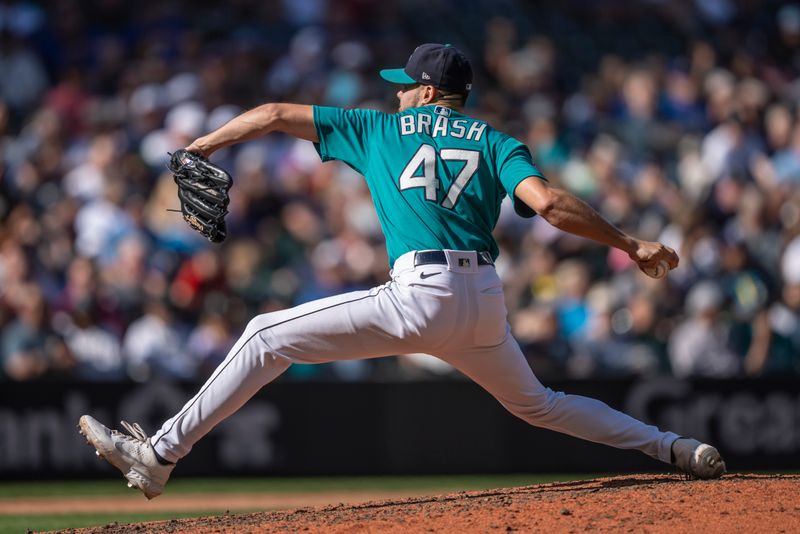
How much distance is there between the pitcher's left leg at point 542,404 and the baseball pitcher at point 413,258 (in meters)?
0.01

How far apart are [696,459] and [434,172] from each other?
1.85 meters

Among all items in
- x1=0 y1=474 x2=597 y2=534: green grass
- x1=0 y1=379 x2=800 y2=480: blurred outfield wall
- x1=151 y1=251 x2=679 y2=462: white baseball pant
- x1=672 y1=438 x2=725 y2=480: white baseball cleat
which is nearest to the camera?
x1=151 y1=251 x2=679 y2=462: white baseball pant

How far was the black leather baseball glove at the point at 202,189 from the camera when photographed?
5238 mm

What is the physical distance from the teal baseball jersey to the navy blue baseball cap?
0.43 ft

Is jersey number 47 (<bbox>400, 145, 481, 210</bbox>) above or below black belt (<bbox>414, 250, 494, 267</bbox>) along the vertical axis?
above

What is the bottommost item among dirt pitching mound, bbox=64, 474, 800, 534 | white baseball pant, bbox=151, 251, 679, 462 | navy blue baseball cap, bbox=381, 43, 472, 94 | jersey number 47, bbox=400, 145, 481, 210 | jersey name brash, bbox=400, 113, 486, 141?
dirt pitching mound, bbox=64, 474, 800, 534

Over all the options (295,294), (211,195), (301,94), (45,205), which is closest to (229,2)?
(301,94)

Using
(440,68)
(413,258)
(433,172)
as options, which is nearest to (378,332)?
(413,258)

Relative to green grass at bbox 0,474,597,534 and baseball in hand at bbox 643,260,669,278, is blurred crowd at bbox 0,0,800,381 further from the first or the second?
baseball in hand at bbox 643,260,669,278

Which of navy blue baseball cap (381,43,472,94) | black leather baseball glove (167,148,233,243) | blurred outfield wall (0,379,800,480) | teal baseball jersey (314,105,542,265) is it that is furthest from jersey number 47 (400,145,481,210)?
blurred outfield wall (0,379,800,480)

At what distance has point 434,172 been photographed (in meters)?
5.07

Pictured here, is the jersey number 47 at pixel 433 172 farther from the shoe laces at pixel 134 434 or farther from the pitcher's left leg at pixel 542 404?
the shoe laces at pixel 134 434

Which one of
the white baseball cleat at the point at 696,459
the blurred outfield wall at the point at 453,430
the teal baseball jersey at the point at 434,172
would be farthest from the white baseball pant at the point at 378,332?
the blurred outfield wall at the point at 453,430

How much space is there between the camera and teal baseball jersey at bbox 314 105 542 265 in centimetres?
504
